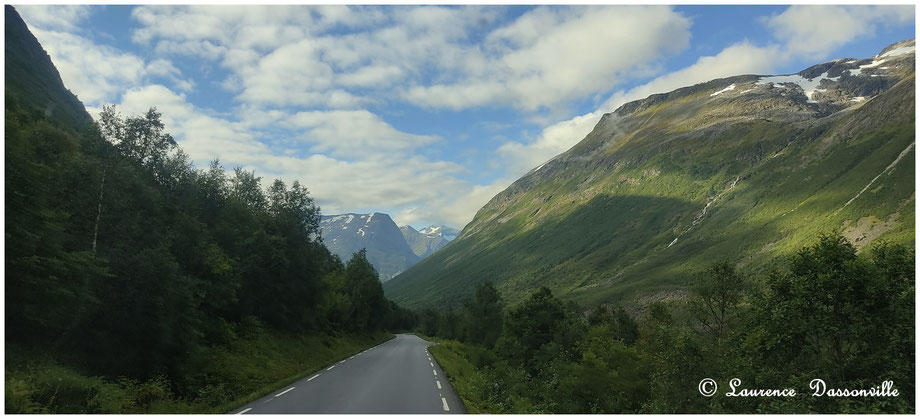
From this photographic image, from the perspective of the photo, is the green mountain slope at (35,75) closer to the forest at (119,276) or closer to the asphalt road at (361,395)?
the forest at (119,276)

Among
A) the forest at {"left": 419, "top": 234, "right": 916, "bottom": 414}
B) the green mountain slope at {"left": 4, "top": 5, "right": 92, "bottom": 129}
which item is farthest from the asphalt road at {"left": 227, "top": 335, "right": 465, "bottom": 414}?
the green mountain slope at {"left": 4, "top": 5, "right": 92, "bottom": 129}

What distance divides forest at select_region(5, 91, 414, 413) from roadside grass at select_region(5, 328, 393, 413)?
5 cm

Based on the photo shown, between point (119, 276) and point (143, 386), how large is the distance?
17.7 feet

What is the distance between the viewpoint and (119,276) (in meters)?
20.0

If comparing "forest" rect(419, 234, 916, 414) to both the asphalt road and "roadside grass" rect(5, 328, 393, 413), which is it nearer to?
the asphalt road

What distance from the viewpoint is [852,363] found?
714 inches

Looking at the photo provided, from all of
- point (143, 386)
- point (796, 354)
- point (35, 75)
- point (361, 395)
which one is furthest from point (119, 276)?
point (35, 75)

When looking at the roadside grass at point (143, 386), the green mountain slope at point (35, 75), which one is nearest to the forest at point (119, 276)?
the roadside grass at point (143, 386)

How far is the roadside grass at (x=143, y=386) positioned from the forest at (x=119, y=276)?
5 centimetres

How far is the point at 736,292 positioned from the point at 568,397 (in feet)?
66.4

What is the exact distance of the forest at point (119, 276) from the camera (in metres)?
16.2

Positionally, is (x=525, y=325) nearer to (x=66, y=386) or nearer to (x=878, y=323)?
(x=878, y=323)

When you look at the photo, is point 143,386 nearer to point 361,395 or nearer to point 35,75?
point 361,395

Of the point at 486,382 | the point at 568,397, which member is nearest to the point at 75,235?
the point at 486,382
